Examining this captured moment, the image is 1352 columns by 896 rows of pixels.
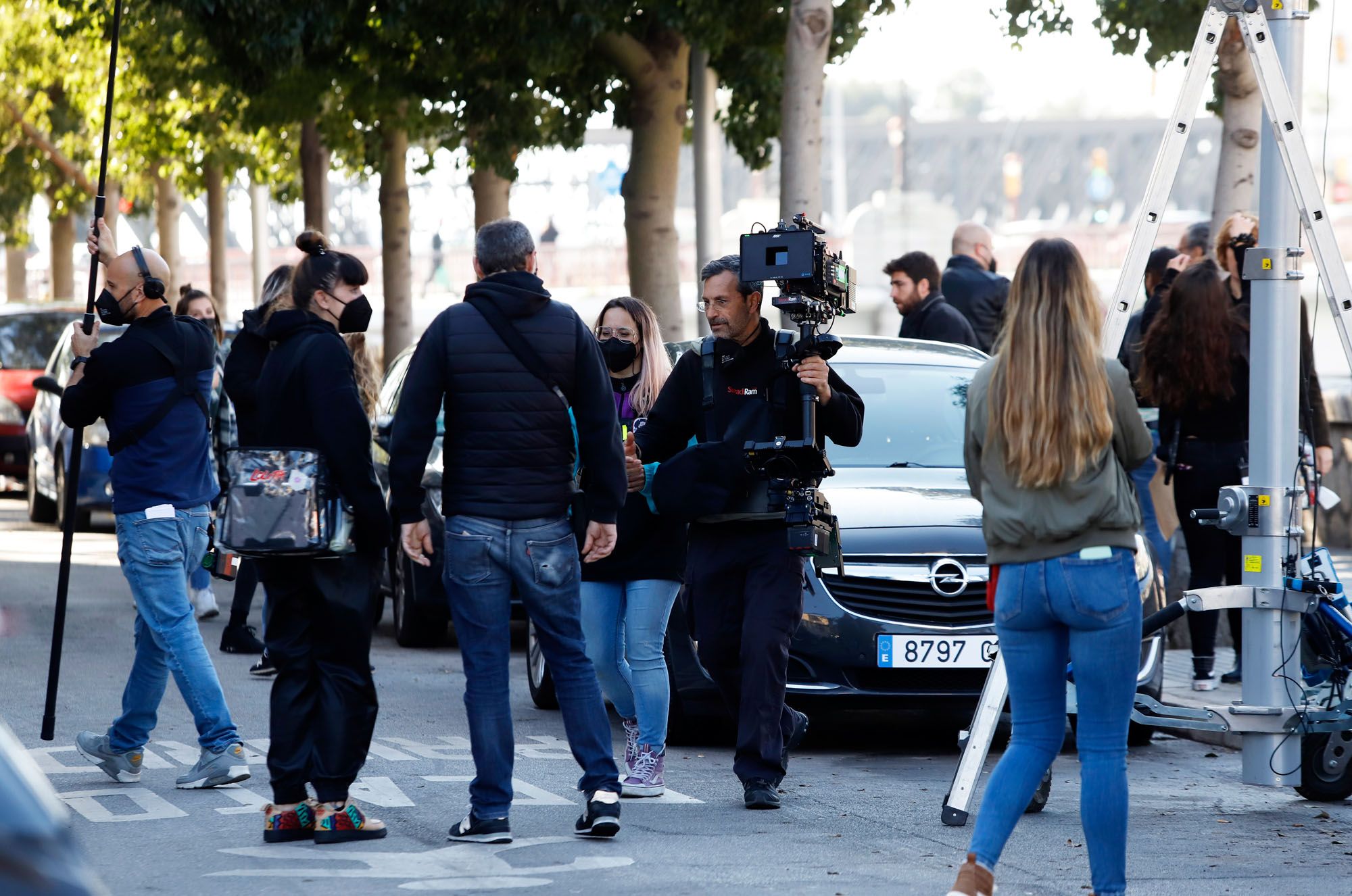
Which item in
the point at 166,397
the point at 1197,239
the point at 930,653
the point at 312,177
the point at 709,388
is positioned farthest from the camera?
the point at 312,177

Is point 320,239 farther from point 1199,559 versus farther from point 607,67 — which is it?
point 607,67

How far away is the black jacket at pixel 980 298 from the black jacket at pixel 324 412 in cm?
630

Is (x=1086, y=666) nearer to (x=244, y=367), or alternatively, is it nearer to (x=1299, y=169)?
(x=1299, y=169)

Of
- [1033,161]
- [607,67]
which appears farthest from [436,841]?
[1033,161]

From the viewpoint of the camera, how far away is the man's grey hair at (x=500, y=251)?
6191 millimetres

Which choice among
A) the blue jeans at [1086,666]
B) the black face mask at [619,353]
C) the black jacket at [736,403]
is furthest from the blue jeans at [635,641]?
the blue jeans at [1086,666]

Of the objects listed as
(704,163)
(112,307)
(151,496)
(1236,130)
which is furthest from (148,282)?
(704,163)

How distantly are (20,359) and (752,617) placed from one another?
15.5 m

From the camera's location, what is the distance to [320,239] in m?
7.32

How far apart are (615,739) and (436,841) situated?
2066 millimetres

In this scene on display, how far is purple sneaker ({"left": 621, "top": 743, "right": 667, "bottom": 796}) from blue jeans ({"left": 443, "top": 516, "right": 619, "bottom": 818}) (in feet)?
2.33

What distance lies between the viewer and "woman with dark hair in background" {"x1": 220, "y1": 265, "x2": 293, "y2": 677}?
7.82 m

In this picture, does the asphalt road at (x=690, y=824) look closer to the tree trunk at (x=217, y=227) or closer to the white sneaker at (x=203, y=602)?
the white sneaker at (x=203, y=602)

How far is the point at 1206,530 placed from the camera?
9.56 metres
